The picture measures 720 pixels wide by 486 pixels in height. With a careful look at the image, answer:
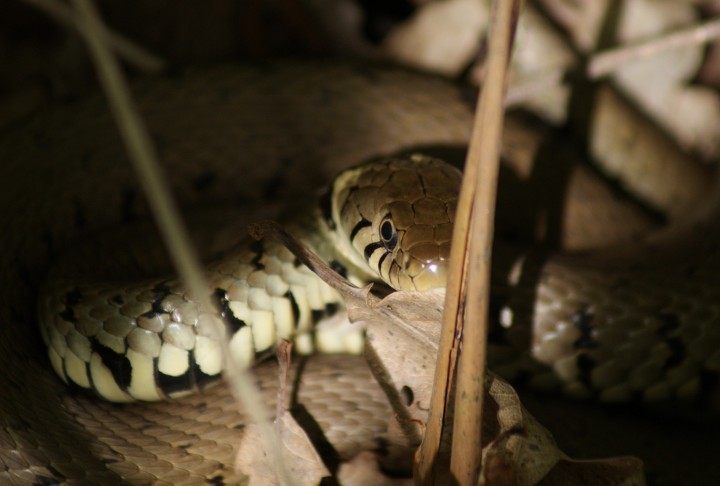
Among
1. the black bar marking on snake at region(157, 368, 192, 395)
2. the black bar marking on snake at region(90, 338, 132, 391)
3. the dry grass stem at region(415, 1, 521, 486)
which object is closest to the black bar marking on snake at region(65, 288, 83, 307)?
the black bar marking on snake at region(90, 338, 132, 391)

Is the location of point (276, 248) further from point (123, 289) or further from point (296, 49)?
point (296, 49)

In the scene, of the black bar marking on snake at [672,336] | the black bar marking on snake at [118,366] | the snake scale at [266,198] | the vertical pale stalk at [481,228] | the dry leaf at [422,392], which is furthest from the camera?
the black bar marking on snake at [672,336]

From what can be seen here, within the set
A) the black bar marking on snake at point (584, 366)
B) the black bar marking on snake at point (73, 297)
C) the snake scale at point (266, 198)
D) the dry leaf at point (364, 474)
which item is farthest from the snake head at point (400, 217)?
the black bar marking on snake at point (73, 297)

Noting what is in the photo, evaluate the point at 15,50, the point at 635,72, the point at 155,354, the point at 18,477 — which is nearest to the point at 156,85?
the point at 15,50

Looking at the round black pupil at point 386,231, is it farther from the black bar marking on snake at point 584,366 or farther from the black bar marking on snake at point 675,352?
the black bar marking on snake at point 675,352

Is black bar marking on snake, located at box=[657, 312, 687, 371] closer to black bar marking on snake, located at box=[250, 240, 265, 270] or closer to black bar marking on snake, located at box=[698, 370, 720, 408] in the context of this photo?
black bar marking on snake, located at box=[698, 370, 720, 408]

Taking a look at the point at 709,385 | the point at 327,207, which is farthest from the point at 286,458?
the point at 709,385

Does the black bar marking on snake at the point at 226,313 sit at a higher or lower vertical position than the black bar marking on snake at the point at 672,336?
lower
